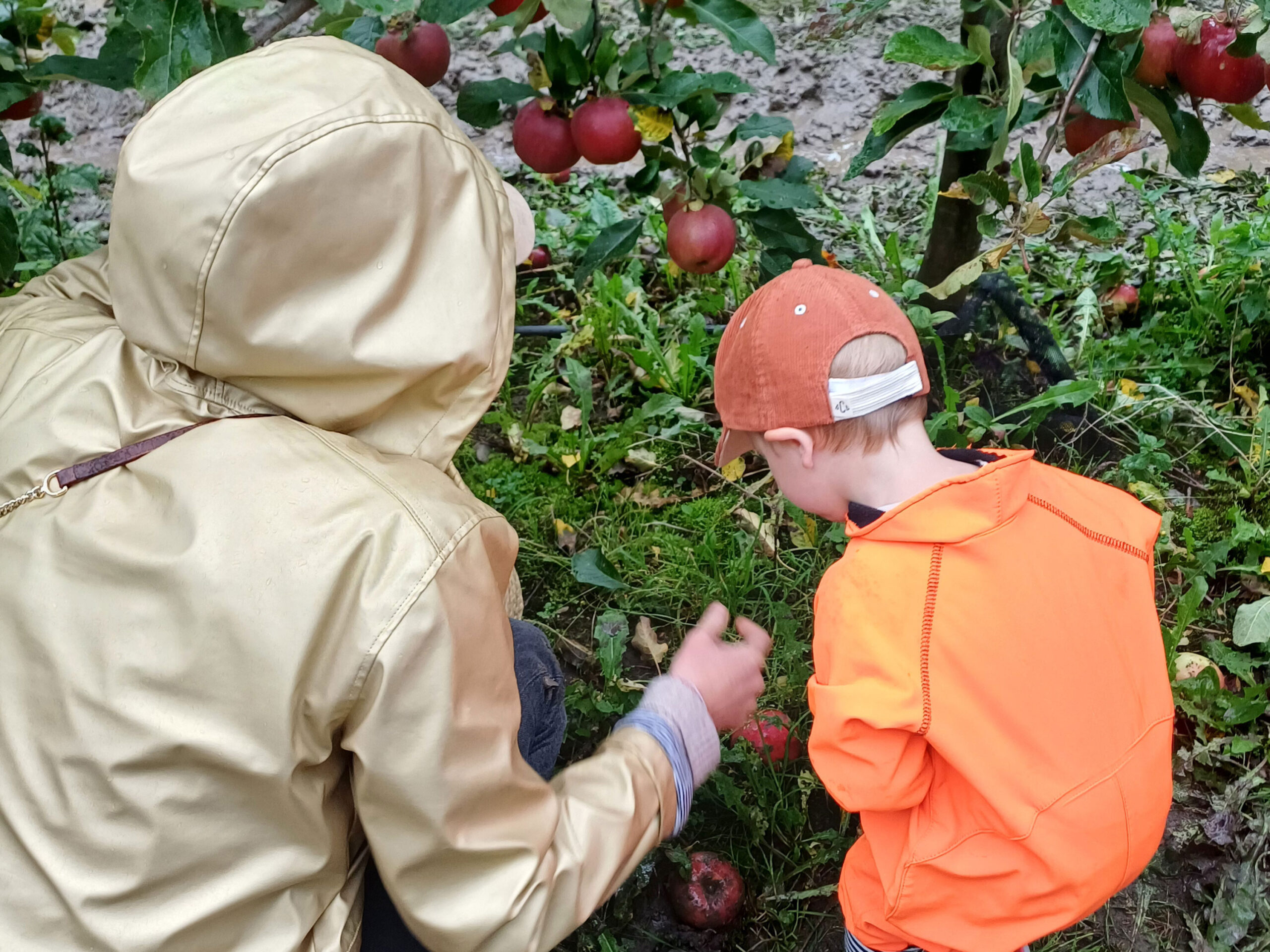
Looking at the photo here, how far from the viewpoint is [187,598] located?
3.31ft

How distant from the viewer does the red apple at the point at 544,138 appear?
1690 mm

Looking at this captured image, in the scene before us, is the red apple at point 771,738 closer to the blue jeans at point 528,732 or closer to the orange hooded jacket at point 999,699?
the blue jeans at point 528,732

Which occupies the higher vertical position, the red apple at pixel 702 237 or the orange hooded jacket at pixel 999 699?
the red apple at pixel 702 237

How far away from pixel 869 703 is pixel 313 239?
787mm

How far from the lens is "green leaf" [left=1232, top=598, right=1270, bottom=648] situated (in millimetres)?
1877

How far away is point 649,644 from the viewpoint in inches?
82.0

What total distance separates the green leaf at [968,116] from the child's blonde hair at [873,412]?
1.56ft

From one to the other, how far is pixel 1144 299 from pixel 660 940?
201cm

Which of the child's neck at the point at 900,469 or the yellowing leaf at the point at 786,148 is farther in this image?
the yellowing leaf at the point at 786,148

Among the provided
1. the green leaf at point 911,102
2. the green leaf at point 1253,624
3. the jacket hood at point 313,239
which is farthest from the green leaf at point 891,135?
the green leaf at point 1253,624

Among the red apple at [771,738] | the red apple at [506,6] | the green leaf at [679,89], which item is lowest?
the red apple at [771,738]

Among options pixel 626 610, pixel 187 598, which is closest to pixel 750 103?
pixel 626 610

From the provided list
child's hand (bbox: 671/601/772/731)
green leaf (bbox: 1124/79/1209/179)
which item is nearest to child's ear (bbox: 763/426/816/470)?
child's hand (bbox: 671/601/772/731)

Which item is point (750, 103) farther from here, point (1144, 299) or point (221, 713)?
point (221, 713)
